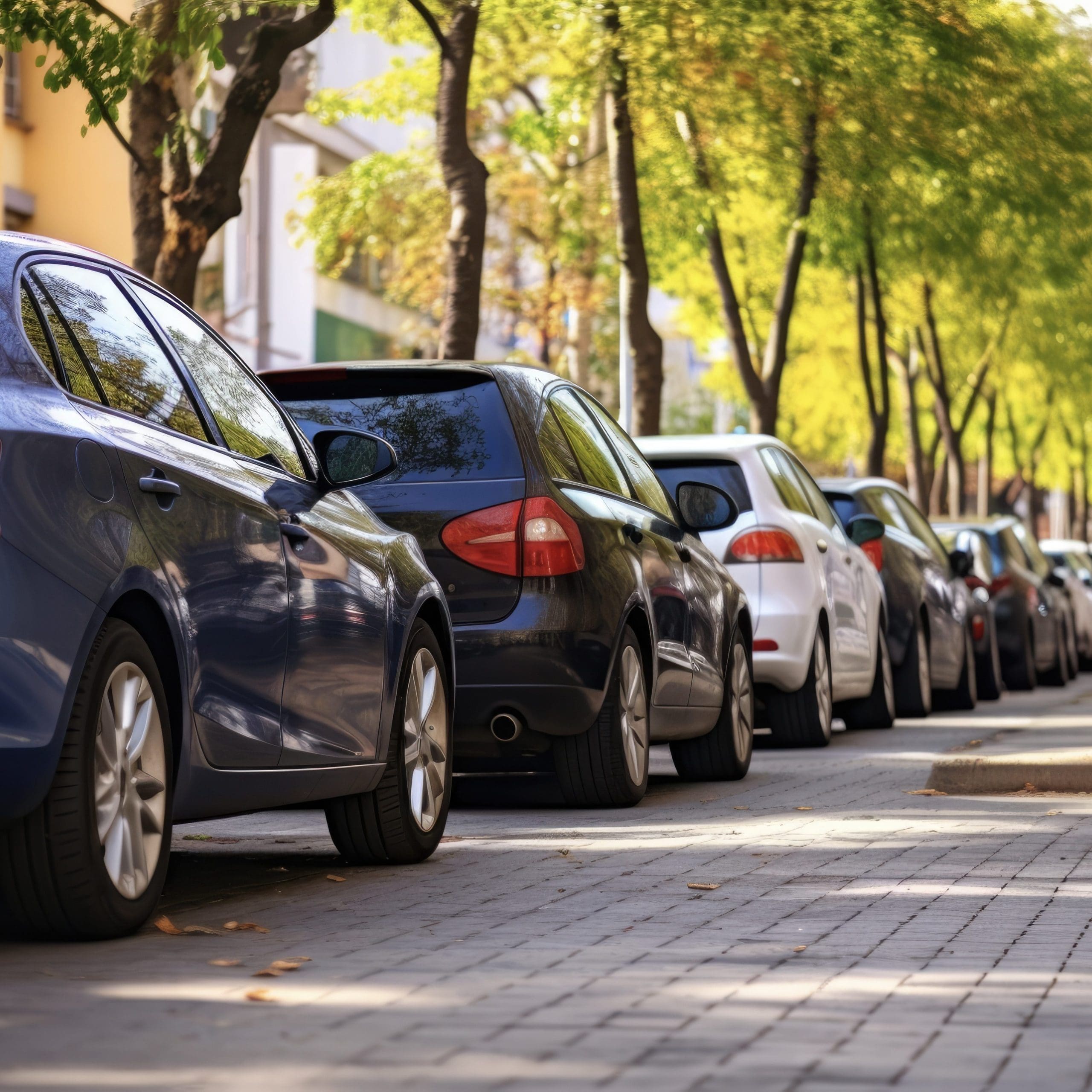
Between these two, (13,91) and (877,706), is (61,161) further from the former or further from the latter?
(877,706)

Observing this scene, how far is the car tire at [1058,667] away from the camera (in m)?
24.1

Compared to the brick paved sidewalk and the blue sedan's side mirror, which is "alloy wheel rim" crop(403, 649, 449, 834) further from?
the blue sedan's side mirror

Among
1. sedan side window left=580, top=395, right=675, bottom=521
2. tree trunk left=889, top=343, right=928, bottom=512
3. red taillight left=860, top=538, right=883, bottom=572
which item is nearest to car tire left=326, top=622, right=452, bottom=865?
sedan side window left=580, top=395, right=675, bottom=521

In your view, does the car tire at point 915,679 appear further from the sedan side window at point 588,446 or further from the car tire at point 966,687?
the sedan side window at point 588,446

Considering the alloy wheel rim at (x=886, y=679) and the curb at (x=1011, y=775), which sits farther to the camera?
the alloy wheel rim at (x=886, y=679)

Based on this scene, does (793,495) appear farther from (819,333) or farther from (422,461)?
(819,333)

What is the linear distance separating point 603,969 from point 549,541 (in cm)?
376

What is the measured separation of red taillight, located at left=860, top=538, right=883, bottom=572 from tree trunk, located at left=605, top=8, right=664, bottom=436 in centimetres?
503

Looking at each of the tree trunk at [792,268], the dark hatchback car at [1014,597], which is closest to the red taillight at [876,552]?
the dark hatchback car at [1014,597]

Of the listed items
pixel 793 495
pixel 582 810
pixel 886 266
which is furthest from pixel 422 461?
pixel 886 266

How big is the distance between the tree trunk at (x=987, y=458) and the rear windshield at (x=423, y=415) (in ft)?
133

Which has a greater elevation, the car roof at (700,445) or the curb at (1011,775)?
the car roof at (700,445)

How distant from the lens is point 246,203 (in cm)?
4394

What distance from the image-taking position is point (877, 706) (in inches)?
629
